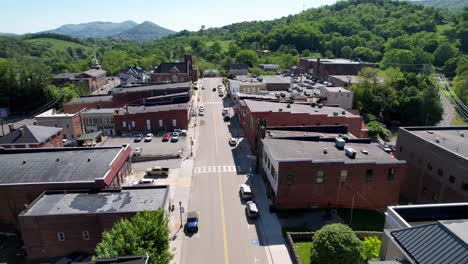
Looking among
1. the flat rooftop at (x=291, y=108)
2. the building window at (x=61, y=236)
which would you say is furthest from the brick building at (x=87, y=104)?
the building window at (x=61, y=236)

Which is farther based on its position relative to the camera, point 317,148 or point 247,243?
point 317,148

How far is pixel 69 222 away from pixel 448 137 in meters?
49.8

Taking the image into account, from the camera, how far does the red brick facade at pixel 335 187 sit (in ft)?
119

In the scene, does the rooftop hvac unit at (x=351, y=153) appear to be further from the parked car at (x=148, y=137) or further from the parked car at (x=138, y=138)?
the parked car at (x=138, y=138)

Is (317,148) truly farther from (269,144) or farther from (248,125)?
(248,125)

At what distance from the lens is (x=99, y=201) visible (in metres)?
32.1

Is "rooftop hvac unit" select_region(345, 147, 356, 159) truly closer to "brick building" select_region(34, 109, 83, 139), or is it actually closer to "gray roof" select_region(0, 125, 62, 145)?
"gray roof" select_region(0, 125, 62, 145)

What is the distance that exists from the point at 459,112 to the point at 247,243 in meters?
88.2

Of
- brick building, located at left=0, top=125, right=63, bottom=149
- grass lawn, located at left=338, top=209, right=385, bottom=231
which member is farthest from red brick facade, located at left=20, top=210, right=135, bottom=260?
grass lawn, located at left=338, top=209, right=385, bottom=231

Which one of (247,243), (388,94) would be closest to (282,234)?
(247,243)

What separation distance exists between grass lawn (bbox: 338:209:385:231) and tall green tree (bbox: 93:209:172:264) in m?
22.1

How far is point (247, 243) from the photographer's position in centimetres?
3191

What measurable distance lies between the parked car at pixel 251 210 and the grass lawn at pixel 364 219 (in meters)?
10.4

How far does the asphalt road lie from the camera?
30.3 metres
